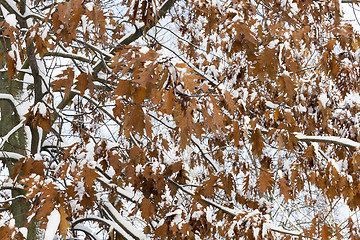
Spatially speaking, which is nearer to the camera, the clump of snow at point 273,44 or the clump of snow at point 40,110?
the clump of snow at point 273,44

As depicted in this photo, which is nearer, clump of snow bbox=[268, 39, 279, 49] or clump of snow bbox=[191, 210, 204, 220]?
clump of snow bbox=[268, 39, 279, 49]

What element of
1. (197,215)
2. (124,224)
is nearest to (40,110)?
(124,224)

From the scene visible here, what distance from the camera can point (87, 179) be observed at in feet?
7.75

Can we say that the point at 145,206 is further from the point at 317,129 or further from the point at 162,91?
the point at 317,129

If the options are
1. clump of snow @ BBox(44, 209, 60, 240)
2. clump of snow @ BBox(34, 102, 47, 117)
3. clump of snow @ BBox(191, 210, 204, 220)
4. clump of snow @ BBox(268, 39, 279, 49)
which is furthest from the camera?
clump of snow @ BBox(34, 102, 47, 117)

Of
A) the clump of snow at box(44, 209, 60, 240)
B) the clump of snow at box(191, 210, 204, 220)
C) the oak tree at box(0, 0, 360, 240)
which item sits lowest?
the clump of snow at box(44, 209, 60, 240)

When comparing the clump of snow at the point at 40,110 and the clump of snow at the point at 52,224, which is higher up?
the clump of snow at the point at 40,110

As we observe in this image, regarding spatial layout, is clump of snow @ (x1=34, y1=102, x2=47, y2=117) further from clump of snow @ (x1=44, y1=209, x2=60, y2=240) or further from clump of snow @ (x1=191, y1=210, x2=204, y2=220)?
clump of snow @ (x1=191, y1=210, x2=204, y2=220)

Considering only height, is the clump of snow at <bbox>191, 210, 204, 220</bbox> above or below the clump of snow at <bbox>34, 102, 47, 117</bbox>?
below

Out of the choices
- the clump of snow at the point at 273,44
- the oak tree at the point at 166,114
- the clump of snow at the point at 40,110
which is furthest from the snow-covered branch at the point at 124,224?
the clump of snow at the point at 273,44

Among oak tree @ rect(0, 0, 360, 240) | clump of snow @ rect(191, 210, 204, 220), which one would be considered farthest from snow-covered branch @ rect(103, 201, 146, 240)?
clump of snow @ rect(191, 210, 204, 220)

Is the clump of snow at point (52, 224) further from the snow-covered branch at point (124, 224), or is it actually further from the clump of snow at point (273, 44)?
the clump of snow at point (273, 44)

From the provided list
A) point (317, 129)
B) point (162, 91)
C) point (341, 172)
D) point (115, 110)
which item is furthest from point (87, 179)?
point (317, 129)

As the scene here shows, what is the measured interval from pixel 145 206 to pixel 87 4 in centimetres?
161
